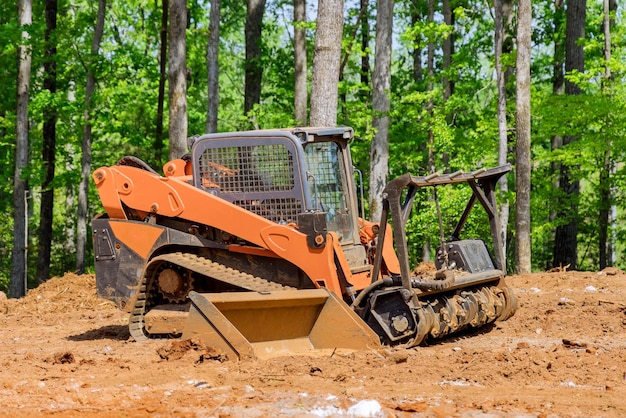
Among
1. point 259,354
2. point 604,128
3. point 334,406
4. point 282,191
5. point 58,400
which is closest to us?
point 334,406

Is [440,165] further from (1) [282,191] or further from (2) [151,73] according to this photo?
(1) [282,191]

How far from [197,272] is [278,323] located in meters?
1.30

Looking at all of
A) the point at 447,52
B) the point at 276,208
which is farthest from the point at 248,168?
the point at 447,52

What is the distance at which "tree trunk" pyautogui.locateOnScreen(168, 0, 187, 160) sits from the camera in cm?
1853

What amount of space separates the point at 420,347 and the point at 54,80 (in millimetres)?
19501

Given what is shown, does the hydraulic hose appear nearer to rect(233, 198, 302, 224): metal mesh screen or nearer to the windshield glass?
the windshield glass

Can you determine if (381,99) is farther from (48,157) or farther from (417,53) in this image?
(48,157)

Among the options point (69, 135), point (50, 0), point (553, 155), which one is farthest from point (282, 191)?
point (69, 135)

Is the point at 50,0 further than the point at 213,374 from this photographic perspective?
Yes

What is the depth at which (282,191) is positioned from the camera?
380 inches

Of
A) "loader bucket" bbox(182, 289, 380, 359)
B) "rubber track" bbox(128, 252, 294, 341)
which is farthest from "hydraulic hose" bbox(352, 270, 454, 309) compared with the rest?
"rubber track" bbox(128, 252, 294, 341)

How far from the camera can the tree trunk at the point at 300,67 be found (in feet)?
70.3

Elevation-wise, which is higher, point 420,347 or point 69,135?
point 69,135

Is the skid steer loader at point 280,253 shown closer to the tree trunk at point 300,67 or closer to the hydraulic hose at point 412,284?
the hydraulic hose at point 412,284
